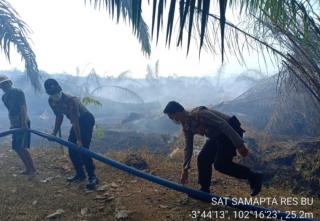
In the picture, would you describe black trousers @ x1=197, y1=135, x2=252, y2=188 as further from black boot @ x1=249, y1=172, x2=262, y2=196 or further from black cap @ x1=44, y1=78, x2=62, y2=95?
black cap @ x1=44, y1=78, x2=62, y2=95

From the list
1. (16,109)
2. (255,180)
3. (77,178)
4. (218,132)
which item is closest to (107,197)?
(77,178)

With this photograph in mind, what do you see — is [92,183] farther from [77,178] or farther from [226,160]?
[226,160]

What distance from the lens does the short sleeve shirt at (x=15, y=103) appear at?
5.80 metres

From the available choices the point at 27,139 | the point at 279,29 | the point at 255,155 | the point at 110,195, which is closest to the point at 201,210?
the point at 110,195

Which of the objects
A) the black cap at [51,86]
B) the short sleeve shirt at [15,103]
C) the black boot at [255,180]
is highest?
the black cap at [51,86]

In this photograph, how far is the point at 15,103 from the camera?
19.0ft

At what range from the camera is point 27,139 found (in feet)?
19.8

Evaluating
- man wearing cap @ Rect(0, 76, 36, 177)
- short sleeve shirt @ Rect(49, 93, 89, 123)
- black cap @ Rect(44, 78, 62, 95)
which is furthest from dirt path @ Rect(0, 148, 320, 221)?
black cap @ Rect(44, 78, 62, 95)

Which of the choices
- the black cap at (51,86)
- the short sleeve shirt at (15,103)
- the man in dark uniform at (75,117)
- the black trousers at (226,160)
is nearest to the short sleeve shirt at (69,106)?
the man in dark uniform at (75,117)

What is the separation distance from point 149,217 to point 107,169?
2.32 m

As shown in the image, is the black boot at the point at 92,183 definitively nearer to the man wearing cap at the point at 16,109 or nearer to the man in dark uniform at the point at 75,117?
the man in dark uniform at the point at 75,117

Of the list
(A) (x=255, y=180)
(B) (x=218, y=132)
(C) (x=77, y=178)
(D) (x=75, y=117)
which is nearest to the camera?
(B) (x=218, y=132)

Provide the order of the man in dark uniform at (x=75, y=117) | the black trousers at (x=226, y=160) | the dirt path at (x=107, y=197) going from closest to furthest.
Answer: the black trousers at (x=226, y=160), the dirt path at (x=107, y=197), the man in dark uniform at (x=75, y=117)

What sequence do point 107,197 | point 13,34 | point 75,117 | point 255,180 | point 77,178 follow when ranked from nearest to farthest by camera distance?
point 255,180, point 107,197, point 75,117, point 77,178, point 13,34
